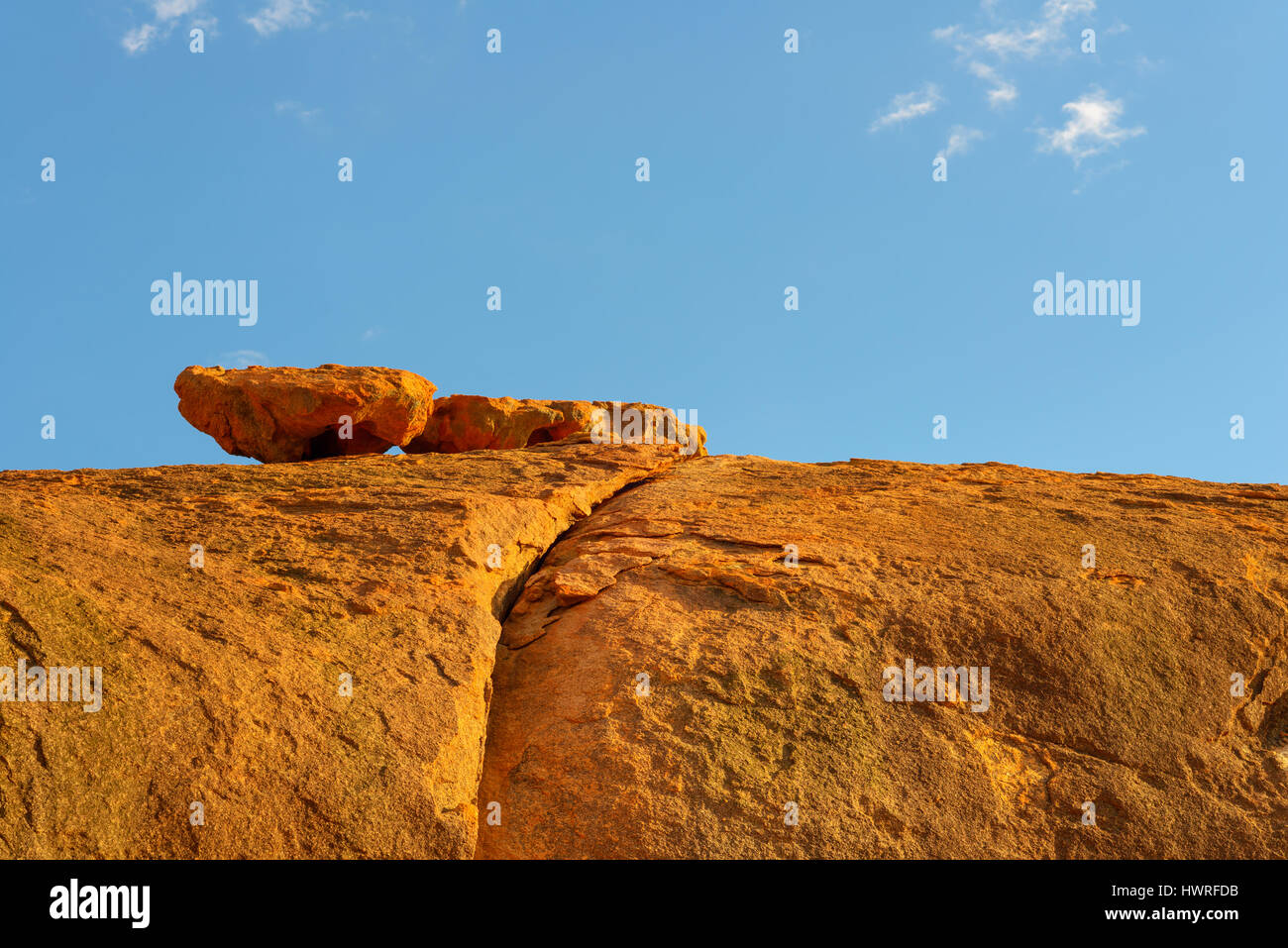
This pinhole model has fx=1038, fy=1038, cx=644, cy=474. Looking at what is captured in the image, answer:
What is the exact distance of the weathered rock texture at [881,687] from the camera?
19.5 ft

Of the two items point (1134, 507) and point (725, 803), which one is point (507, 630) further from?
point (1134, 507)

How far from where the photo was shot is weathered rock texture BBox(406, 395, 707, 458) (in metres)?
14.0

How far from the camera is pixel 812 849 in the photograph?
5.70m

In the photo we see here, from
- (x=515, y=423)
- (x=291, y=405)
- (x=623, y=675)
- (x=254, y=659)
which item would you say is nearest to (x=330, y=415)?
(x=291, y=405)

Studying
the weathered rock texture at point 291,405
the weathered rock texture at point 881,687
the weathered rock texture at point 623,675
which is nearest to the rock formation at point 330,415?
the weathered rock texture at point 291,405

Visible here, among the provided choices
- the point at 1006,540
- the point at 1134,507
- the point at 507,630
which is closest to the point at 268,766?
the point at 507,630

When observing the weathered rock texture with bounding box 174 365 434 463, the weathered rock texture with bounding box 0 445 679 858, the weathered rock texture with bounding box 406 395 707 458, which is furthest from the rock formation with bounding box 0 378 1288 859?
the weathered rock texture with bounding box 406 395 707 458

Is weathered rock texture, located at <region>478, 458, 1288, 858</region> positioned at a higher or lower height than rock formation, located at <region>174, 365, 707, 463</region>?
lower

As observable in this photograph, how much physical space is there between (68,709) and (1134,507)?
832 centimetres

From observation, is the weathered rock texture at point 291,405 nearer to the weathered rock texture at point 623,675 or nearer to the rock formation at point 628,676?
the rock formation at point 628,676

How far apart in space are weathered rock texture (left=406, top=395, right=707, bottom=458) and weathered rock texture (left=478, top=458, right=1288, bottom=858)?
512 centimetres

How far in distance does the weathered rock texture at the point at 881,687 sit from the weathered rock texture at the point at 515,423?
16.8 feet

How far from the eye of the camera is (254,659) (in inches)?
238

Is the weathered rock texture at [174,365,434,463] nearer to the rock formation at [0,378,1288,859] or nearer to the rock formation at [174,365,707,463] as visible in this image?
the rock formation at [174,365,707,463]
